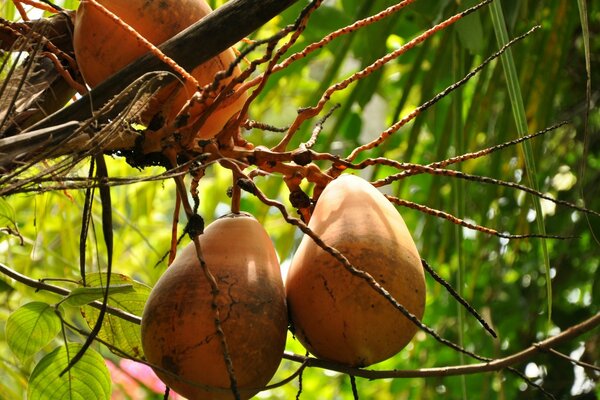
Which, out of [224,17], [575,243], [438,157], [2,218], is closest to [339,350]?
[224,17]

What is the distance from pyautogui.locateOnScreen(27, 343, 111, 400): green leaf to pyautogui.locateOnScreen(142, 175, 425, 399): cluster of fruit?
Answer: 15 cm

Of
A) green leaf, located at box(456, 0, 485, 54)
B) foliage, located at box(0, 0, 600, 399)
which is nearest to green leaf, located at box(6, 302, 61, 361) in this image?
foliage, located at box(0, 0, 600, 399)

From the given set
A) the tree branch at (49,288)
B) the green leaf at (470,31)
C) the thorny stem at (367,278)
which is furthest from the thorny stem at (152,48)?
the green leaf at (470,31)

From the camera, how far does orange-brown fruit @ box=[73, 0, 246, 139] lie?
0.90m

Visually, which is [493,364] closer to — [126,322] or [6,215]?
[126,322]

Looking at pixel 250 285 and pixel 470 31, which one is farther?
pixel 470 31

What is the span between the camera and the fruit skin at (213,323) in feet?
2.70

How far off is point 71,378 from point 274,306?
275mm

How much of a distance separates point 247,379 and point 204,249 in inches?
5.3

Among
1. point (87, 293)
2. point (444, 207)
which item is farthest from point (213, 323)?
point (444, 207)

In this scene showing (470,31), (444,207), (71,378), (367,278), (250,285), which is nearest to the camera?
(367,278)

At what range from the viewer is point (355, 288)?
843mm

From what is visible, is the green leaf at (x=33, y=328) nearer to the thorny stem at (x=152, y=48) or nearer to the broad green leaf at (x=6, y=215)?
the broad green leaf at (x=6, y=215)

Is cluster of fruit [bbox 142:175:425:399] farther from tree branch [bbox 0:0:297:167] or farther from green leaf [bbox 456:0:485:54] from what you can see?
green leaf [bbox 456:0:485:54]
